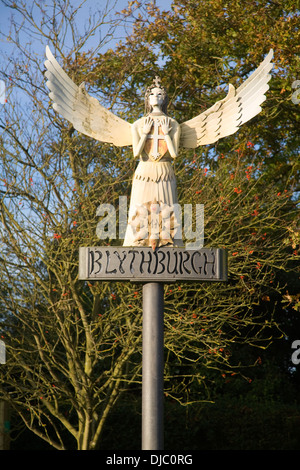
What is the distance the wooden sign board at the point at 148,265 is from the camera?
6.47 metres

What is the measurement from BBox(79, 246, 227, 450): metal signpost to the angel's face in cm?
145

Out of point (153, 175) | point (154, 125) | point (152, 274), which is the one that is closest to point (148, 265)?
point (152, 274)

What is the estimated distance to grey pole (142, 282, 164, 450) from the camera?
20.9 feet

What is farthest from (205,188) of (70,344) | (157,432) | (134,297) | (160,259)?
(157,432)

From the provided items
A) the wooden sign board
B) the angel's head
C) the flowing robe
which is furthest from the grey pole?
the angel's head

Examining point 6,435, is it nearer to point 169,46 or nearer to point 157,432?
point 157,432

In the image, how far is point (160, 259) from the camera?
6.48 metres

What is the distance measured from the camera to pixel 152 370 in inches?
252

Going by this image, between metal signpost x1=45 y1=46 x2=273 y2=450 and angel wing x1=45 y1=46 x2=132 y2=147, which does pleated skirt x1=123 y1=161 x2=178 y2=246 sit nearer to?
metal signpost x1=45 y1=46 x2=273 y2=450

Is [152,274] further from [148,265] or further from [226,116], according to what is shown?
[226,116]

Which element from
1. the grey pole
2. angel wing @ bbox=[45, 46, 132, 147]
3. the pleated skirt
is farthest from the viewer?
angel wing @ bbox=[45, 46, 132, 147]

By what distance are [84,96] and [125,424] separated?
6.28 meters

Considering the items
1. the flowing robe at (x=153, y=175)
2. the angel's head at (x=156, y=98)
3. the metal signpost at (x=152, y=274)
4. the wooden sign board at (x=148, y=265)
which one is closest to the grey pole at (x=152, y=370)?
the metal signpost at (x=152, y=274)

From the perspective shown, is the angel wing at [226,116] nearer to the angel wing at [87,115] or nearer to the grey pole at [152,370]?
the angel wing at [87,115]
